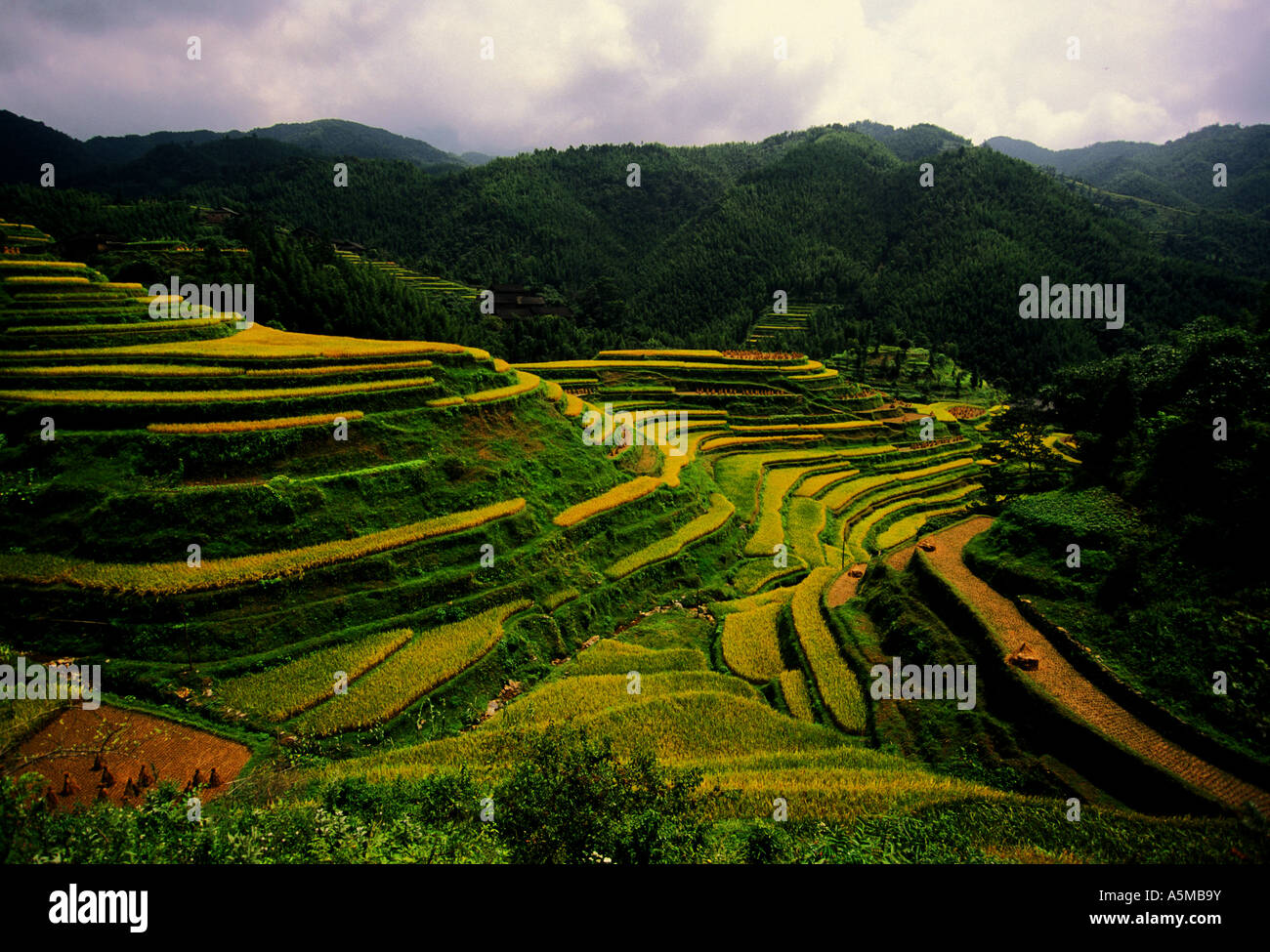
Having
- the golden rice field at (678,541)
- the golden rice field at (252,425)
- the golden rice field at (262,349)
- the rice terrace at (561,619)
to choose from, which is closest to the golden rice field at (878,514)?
the rice terrace at (561,619)

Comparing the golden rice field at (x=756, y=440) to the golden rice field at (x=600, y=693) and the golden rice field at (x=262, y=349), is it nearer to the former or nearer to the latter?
the golden rice field at (x=262, y=349)

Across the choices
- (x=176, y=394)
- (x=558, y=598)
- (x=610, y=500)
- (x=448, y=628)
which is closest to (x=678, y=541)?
(x=610, y=500)

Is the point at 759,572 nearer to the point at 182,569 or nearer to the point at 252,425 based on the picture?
the point at 252,425

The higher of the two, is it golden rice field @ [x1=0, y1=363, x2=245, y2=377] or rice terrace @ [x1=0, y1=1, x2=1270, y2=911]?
golden rice field @ [x1=0, y1=363, x2=245, y2=377]

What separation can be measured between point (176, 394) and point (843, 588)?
92.6ft

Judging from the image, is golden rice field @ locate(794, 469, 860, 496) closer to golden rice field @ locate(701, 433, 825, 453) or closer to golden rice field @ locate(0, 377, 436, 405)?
golden rice field @ locate(701, 433, 825, 453)

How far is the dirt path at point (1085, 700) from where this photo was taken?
36.7 ft

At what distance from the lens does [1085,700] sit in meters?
14.0

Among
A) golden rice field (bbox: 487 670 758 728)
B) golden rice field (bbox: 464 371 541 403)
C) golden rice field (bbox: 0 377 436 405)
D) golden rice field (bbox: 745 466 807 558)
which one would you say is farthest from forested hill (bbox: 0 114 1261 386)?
golden rice field (bbox: 487 670 758 728)

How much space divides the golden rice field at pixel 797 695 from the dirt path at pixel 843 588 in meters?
4.87

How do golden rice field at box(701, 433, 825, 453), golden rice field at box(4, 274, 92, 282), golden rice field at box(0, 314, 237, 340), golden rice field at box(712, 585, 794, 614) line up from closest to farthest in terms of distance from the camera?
1. golden rice field at box(0, 314, 237, 340)
2. golden rice field at box(712, 585, 794, 614)
3. golden rice field at box(4, 274, 92, 282)
4. golden rice field at box(701, 433, 825, 453)

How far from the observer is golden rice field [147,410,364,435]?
19469 millimetres

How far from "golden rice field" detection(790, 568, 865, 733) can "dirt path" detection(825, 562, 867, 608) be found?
0.51 m
